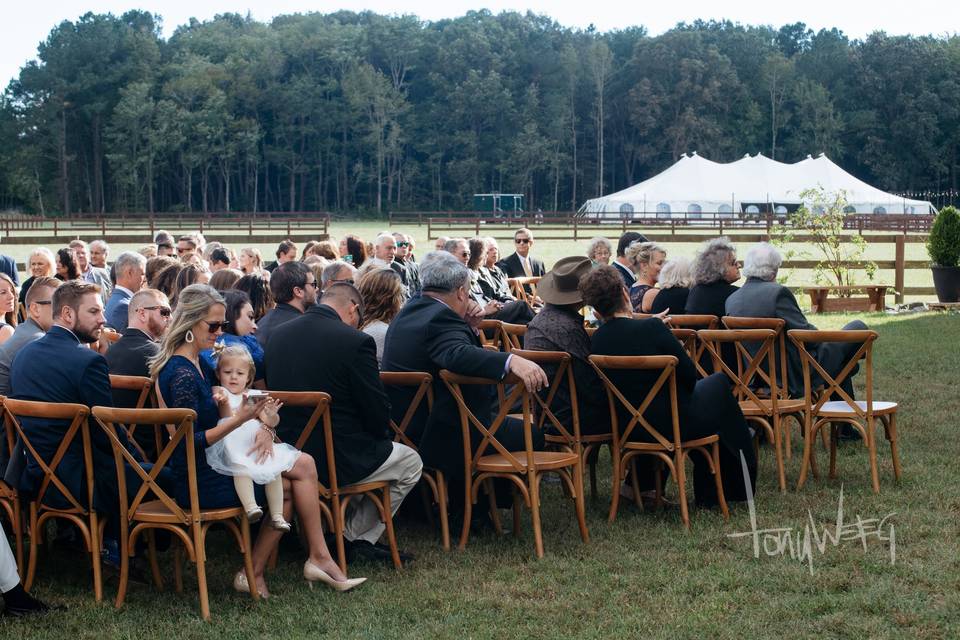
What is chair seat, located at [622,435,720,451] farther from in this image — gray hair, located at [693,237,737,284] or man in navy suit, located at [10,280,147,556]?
man in navy suit, located at [10,280,147,556]

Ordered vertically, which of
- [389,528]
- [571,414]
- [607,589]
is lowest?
[607,589]

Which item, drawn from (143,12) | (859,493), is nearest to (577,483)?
(859,493)

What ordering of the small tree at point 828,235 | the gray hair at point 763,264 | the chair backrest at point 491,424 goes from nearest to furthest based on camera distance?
the chair backrest at point 491,424, the gray hair at point 763,264, the small tree at point 828,235

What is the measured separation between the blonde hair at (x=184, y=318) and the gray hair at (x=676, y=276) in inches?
162

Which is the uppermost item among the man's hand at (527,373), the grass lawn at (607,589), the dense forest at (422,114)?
the dense forest at (422,114)

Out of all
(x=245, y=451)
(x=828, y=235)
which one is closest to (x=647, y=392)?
(x=245, y=451)

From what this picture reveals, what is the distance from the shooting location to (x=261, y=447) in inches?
192

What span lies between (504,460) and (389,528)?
663 mm

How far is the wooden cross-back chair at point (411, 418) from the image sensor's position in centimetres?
568

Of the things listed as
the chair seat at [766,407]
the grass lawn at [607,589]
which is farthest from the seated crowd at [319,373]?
the chair seat at [766,407]

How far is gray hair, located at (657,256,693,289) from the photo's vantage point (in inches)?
324

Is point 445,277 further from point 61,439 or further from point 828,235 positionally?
point 828,235

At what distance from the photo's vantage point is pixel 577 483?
571 cm

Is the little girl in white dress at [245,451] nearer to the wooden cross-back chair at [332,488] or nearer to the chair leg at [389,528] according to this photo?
the wooden cross-back chair at [332,488]
